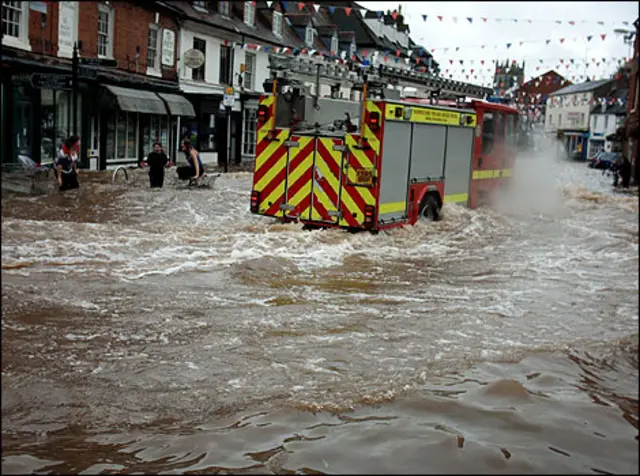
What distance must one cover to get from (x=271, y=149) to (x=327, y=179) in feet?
3.88

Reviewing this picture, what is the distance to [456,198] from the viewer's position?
14703mm

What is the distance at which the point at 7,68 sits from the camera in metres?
20.5

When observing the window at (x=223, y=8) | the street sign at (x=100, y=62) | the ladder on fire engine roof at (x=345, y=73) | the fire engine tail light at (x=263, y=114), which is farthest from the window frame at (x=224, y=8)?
the fire engine tail light at (x=263, y=114)

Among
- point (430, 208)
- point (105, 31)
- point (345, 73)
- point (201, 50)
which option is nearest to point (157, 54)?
point (201, 50)

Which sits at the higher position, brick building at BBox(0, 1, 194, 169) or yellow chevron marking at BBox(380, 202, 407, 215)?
brick building at BBox(0, 1, 194, 169)

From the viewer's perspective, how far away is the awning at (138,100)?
26.2 m

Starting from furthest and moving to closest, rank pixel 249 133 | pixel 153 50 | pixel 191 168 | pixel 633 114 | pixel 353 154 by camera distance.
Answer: pixel 633 114 < pixel 249 133 < pixel 153 50 < pixel 191 168 < pixel 353 154

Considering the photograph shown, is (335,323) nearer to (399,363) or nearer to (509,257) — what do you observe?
(399,363)

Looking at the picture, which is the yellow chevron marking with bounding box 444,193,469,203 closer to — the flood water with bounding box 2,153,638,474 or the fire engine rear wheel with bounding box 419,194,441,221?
the fire engine rear wheel with bounding box 419,194,441,221

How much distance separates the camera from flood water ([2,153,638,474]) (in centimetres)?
404

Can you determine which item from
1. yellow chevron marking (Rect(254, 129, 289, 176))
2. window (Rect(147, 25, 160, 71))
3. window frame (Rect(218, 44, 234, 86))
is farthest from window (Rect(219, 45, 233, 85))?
yellow chevron marking (Rect(254, 129, 289, 176))

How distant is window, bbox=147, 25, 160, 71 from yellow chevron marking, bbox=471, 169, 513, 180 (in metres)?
17.4

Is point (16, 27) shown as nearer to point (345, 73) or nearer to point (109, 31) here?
point (109, 31)

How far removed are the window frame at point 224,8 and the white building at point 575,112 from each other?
168 feet
